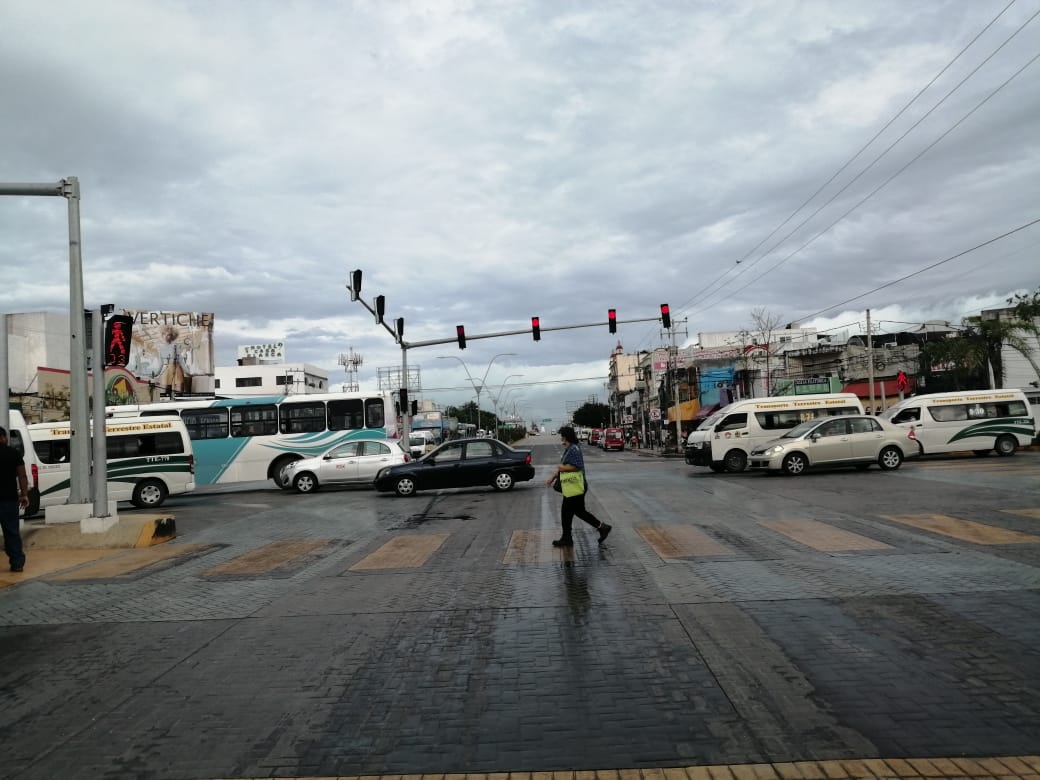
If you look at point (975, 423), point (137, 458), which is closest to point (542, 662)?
point (137, 458)

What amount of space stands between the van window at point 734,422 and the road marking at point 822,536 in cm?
1334

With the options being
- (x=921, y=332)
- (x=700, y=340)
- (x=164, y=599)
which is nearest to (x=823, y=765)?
(x=164, y=599)

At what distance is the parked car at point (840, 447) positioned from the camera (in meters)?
20.9

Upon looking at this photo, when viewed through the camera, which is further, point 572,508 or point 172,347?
point 172,347

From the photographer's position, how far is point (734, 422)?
2466 centimetres

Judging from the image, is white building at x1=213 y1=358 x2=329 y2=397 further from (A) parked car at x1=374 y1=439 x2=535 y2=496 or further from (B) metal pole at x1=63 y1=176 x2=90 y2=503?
(B) metal pole at x1=63 y1=176 x2=90 y2=503

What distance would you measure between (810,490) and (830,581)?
988cm

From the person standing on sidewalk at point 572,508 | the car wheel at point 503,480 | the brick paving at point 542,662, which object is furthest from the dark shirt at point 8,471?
the car wheel at point 503,480

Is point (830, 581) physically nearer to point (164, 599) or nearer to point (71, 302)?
point (164, 599)

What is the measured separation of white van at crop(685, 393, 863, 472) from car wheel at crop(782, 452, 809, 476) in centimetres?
298

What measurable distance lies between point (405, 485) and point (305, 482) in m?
4.25

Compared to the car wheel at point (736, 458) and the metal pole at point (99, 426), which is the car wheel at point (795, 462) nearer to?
the car wheel at point (736, 458)

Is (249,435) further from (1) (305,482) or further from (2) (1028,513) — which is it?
(2) (1028,513)

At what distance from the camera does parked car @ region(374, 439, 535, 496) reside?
1958 cm
